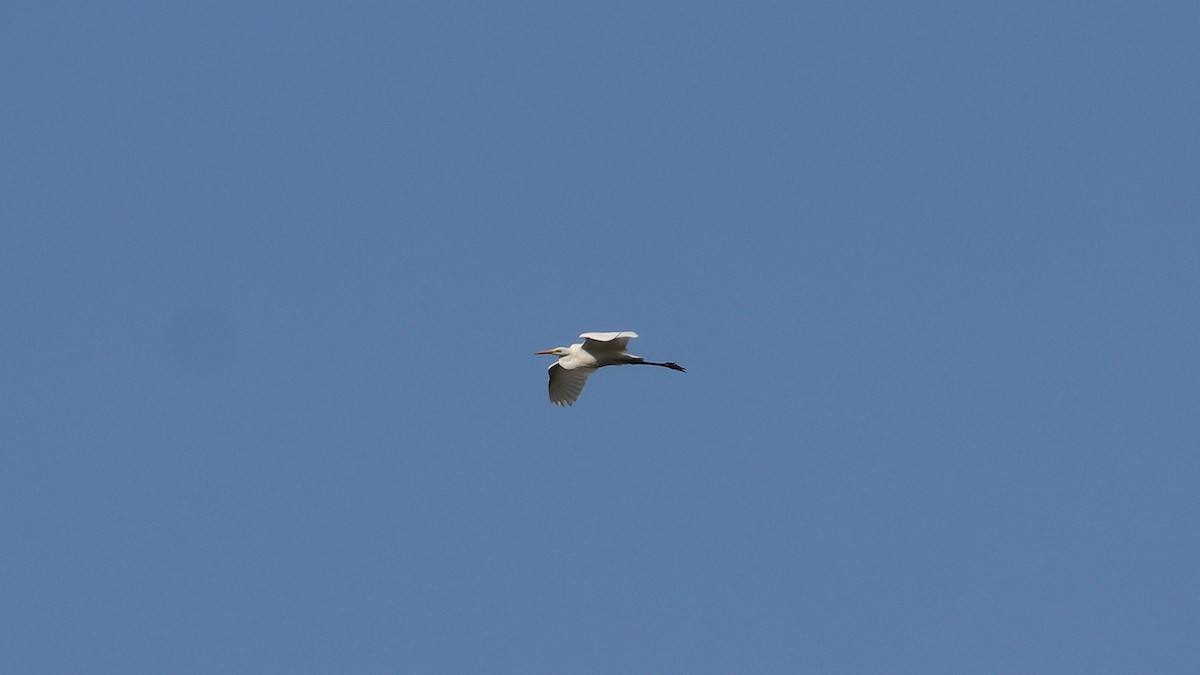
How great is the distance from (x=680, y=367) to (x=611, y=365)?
204 cm

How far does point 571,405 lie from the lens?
3381 centimetres

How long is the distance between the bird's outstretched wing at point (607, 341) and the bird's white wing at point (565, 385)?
109 centimetres

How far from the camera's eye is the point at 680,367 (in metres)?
34.7

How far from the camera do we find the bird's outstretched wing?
30055mm

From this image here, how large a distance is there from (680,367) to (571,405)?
7.98ft

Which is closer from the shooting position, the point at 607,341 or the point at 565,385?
the point at 607,341

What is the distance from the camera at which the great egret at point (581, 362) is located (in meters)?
32.2

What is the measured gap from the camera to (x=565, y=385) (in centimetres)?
3372

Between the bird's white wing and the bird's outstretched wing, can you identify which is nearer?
the bird's outstretched wing

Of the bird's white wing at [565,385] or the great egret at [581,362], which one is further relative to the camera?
the bird's white wing at [565,385]

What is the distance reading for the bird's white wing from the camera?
33.7 m

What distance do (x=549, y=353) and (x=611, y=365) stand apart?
1873 millimetres

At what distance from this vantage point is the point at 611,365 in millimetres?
33188

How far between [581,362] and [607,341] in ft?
6.58
